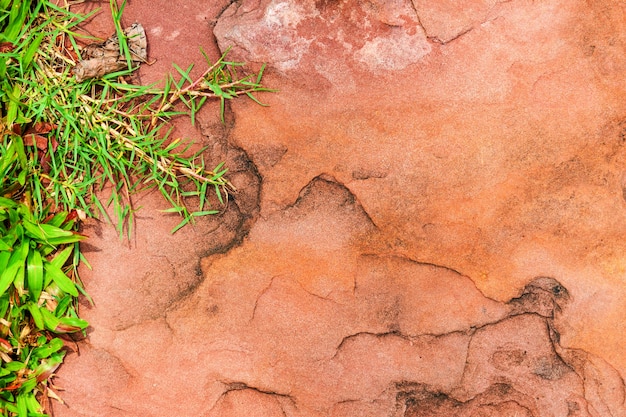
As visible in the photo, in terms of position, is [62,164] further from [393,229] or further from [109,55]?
[393,229]

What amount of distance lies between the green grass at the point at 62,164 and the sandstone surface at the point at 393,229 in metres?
0.08

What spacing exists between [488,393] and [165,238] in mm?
1374

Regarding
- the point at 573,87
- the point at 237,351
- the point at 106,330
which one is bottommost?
the point at 106,330

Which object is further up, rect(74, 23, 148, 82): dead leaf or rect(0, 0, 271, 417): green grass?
rect(74, 23, 148, 82): dead leaf

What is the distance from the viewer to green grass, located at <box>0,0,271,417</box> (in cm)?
232

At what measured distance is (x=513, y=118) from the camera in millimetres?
2301

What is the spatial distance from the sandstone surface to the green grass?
84 millimetres

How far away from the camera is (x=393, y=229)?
2.34 m

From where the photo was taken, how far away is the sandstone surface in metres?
2.29

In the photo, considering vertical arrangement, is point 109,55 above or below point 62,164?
above

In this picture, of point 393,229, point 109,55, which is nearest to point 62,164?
point 109,55

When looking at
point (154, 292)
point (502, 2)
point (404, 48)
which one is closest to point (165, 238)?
point (154, 292)

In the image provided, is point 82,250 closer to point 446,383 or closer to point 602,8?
point 446,383

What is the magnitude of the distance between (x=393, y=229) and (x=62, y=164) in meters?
1.29
